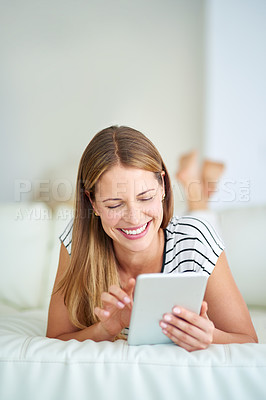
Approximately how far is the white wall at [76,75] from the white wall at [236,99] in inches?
11.0

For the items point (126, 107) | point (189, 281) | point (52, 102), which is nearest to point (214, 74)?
point (126, 107)

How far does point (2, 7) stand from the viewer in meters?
1.36

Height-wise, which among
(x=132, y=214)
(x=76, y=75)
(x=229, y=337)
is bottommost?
(x=229, y=337)

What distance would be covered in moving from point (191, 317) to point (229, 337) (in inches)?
5.7

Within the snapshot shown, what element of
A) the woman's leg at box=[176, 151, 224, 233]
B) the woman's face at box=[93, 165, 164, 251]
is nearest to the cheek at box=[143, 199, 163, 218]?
the woman's face at box=[93, 165, 164, 251]

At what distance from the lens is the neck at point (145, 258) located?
94 cm

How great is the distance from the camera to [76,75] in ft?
5.00

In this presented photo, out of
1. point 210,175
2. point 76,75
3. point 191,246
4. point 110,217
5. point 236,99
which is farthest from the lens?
point 236,99

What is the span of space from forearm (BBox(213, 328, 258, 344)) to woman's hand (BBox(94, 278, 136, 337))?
16cm

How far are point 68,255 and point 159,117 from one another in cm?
99

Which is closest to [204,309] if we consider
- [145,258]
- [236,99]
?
[145,258]

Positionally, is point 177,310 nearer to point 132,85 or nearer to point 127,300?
point 127,300

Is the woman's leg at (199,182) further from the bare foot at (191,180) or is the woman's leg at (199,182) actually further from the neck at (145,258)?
the neck at (145,258)

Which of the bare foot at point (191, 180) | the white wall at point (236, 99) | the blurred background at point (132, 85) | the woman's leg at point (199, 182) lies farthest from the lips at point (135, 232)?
the white wall at point (236, 99)
